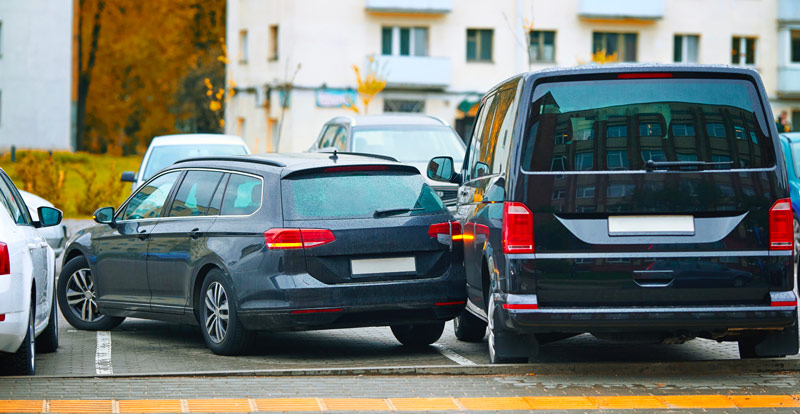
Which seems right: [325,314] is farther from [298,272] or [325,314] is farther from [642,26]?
[642,26]

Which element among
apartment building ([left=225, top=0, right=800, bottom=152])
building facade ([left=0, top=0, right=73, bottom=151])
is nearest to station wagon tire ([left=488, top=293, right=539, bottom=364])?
apartment building ([left=225, top=0, right=800, bottom=152])

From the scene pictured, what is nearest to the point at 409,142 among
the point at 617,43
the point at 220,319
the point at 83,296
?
the point at 83,296

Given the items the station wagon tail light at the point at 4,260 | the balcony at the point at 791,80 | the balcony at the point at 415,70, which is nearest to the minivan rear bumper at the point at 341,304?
the station wagon tail light at the point at 4,260

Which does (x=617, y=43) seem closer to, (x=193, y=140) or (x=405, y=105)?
(x=405, y=105)

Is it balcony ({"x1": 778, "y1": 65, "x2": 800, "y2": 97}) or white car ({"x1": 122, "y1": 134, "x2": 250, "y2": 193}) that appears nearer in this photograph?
white car ({"x1": 122, "y1": 134, "x2": 250, "y2": 193})

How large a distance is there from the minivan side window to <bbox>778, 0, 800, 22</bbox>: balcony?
4365 centimetres

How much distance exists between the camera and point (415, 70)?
48.2 m

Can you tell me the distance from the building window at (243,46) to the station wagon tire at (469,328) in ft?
139

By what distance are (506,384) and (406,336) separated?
7.78 ft

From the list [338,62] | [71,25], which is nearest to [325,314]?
[338,62]

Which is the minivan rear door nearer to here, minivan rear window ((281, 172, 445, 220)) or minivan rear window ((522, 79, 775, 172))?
minivan rear window ((522, 79, 775, 172))

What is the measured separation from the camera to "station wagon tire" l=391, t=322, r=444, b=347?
973 centimetres

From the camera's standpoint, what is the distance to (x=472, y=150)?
31.6 ft

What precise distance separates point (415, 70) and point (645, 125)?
40.8 meters
